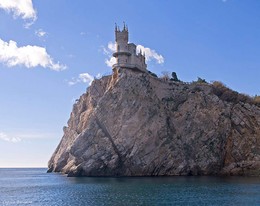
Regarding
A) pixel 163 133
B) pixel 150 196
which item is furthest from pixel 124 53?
pixel 150 196

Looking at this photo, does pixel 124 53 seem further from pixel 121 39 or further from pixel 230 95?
pixel 230 95

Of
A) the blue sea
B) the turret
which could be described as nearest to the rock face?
the turret

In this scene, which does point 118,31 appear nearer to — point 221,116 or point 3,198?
point 221,116

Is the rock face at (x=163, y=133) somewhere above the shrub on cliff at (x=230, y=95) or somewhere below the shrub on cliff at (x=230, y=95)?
below

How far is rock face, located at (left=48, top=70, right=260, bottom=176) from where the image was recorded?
6250 centimetres

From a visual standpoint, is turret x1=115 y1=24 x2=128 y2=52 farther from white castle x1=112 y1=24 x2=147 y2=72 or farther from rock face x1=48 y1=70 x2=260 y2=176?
rock face x1=48 y1=70 x2=260 y2=176

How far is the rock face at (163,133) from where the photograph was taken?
205ft

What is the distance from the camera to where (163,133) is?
217 feet

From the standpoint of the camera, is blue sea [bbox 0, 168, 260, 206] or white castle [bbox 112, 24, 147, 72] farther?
white castle [bbox 112, 24, 147, 72]

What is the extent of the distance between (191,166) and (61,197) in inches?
1267

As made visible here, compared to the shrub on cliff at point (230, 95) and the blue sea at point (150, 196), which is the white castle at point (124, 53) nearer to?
the shrub on cliff at point (230, 95)

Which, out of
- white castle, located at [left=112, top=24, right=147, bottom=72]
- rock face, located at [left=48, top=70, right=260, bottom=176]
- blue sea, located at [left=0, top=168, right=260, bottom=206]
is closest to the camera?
blue sea, located at [left=0, top=168, right=260, bottom=206]

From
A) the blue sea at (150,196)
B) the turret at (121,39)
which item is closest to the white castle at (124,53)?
the turret at (121,39)

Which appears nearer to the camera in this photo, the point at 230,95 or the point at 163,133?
the point at 163,133
